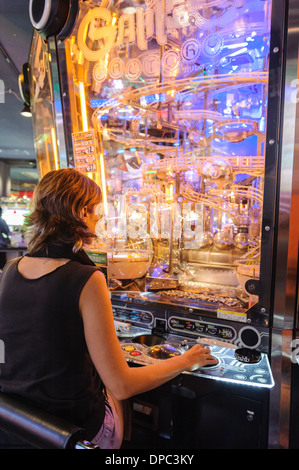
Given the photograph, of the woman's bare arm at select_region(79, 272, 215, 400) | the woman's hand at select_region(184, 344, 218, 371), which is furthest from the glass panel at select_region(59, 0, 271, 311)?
the woman's bare arm at select_region(79, 272, 215, 400)

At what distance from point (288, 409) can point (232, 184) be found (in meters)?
1.13

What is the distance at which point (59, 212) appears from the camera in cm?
101

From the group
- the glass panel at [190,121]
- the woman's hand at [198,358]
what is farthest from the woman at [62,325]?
the glass panel at [190,121]

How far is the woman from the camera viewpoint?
2.96 ft

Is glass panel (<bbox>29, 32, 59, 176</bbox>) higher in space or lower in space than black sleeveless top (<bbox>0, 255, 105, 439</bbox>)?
higher

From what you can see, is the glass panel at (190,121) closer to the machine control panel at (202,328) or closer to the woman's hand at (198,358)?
the machine control panel at (202,328)

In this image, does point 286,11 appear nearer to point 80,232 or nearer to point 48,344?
point 80,232

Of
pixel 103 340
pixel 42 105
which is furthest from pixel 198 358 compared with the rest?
pixel 42 105

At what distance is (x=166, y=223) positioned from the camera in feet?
6.72

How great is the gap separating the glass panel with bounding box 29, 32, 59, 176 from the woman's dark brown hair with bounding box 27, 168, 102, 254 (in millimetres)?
1218

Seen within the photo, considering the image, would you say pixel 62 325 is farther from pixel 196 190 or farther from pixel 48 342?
pixel 196 190

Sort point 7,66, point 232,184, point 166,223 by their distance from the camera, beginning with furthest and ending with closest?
point 7,66
point 166,223
point 232,184

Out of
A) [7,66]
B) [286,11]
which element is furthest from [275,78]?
[7,66]

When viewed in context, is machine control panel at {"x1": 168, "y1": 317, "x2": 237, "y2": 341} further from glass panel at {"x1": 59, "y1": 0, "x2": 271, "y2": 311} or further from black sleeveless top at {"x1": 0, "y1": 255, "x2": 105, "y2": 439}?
black sleeveless top at {"x1": 0, "y1": 255, "x2": 105, "y2": 439}
